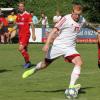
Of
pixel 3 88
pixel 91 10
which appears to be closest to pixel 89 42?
pixel 91 10

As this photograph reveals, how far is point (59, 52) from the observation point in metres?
11.8

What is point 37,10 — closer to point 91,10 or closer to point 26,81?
point 91,10

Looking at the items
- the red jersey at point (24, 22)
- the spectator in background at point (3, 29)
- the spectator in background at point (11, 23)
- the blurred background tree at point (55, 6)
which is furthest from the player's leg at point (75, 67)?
the blurred background tree at point (55, 6)

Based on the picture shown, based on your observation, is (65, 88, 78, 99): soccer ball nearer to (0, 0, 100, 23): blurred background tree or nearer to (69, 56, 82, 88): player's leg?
(69, 56, 82, 88): player's leg

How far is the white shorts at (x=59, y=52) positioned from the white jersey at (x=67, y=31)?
0.07 m

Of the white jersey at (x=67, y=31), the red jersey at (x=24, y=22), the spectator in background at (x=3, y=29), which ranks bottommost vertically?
the spectator in background at (x=3, y=29)

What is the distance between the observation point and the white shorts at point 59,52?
11781 mm

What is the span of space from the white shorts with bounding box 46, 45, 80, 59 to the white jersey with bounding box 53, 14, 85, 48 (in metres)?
0.07

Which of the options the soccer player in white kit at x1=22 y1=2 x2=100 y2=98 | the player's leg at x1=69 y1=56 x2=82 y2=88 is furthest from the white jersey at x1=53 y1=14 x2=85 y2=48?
the player's leg at x1=69 y1=56 x2=82 y2=88

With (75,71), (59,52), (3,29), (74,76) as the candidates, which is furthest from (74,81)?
(3,29)

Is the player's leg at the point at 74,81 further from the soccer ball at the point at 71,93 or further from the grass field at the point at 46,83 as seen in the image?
the grass field at the point at 46,83

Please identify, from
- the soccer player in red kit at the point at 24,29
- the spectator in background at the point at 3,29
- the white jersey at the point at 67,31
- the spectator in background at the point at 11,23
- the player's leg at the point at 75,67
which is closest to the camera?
the player's leg at the point at 75,67

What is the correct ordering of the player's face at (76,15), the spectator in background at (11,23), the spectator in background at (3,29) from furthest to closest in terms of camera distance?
the spectator in background at (11,23) → the spectator in background at (3,29) → the player's face at (76,15)

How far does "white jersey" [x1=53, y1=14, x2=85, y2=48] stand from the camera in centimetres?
1175
